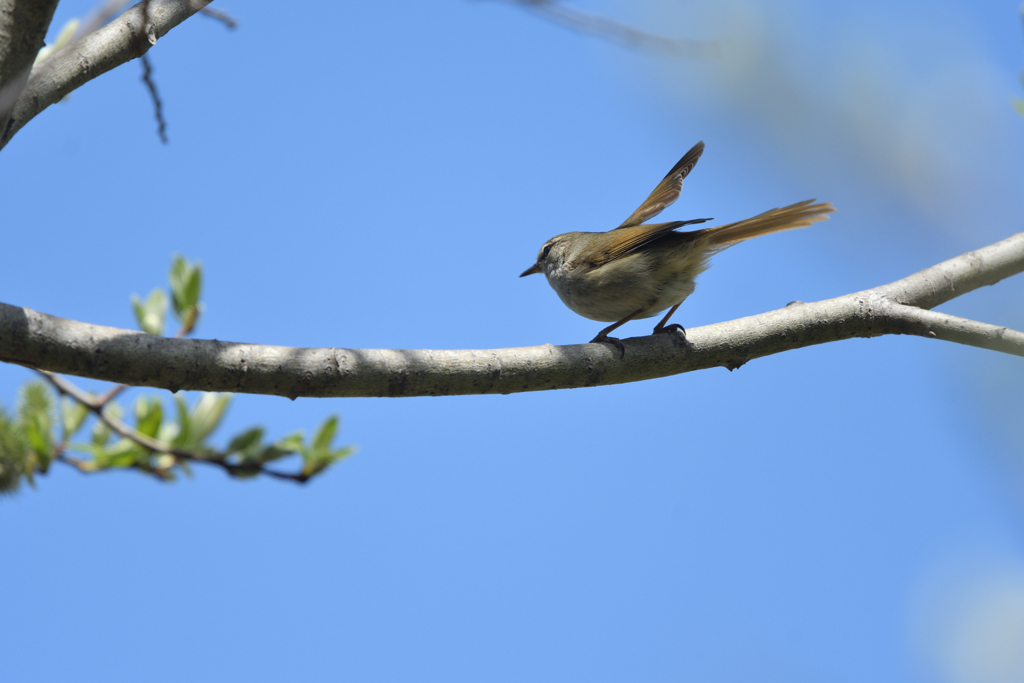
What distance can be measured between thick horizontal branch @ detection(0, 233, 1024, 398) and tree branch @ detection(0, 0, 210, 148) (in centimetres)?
77

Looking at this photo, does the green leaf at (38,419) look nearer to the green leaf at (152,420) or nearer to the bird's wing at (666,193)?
the green leaf at (152,420)

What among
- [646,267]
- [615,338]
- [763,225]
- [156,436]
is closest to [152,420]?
[156,436]

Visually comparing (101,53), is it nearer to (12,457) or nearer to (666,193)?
(12,457)

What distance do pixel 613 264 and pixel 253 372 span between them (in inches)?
105

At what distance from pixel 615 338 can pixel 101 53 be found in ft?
7.71

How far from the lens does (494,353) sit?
275 centimetres

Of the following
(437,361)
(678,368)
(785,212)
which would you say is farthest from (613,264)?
(437,361)

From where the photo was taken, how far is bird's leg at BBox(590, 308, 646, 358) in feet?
10.6

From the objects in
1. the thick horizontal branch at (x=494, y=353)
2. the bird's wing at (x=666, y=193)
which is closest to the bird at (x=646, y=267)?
the bird's wing at (x=666, y=193)

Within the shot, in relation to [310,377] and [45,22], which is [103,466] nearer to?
[310,377]

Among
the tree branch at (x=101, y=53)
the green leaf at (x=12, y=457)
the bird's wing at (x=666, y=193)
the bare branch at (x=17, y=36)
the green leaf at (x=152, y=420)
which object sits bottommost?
the green leaf at (x=12, y=457)

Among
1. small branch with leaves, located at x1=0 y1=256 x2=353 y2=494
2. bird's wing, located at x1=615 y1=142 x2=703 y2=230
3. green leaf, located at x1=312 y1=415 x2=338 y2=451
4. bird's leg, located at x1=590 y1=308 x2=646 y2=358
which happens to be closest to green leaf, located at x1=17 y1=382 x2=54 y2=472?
small branch with leaves, located at x1=0 y1=256 x2=353 y2=494

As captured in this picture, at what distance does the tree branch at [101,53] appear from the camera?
2.41 metres

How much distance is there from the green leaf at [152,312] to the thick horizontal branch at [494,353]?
6.82ft
